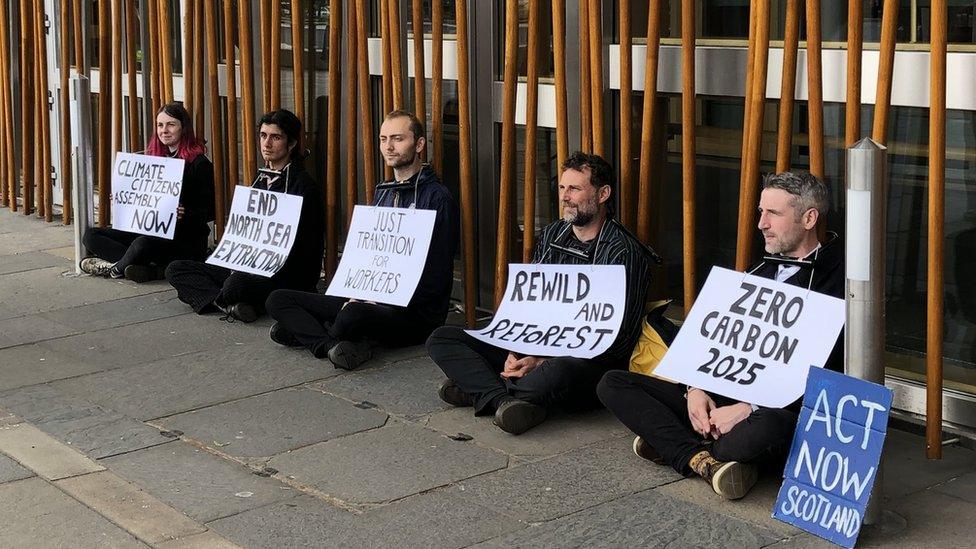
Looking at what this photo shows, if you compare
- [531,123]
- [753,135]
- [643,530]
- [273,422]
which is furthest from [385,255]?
[643,530]

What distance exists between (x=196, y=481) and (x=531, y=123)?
2706mm

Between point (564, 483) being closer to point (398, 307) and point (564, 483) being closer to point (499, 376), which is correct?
point (499, 376)

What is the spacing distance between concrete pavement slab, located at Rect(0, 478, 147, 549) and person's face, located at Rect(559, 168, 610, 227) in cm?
249

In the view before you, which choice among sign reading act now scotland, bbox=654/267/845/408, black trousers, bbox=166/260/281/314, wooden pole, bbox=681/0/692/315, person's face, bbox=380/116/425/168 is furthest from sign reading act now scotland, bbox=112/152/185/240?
sign reading act now scotland, bbox=654/267/845/408

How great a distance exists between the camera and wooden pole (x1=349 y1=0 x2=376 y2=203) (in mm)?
8070

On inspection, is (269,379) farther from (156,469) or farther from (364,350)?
(156,469)

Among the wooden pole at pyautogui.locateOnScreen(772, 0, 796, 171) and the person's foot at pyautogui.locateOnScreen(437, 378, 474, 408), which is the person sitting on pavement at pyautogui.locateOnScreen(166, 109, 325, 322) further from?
the wooden pole at pyautogui.locateOnScreen(772, 0, 796, 171)

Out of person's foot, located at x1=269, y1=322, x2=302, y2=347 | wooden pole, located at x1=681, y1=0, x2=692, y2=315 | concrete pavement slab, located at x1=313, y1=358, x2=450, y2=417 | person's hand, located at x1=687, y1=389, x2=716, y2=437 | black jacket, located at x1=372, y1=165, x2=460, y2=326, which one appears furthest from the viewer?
person's foot, located at x1=269, y1=322, x2=302, y2=347

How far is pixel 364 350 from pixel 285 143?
1.70 m

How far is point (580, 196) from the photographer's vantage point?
6184 mm

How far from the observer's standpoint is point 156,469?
5559 mm

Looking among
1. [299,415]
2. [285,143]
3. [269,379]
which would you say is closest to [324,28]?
[285,143]

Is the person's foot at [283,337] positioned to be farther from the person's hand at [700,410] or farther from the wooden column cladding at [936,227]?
the wooden column cladding at [936,227]

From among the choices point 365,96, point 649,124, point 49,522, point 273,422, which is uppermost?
point 365,96
